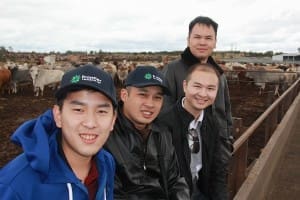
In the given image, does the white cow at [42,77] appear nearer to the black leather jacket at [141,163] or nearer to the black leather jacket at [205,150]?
the black leather jacket at [205,150]

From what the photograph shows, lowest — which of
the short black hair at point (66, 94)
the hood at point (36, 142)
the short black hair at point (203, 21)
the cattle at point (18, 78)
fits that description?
the cattle at point (18, 78)

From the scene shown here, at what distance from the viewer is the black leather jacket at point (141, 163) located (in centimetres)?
212

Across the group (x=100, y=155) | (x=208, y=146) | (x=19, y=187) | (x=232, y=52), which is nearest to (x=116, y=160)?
(x=100, y=155)

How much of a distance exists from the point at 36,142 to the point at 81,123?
0.22 meters

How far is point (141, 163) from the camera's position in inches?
85.5

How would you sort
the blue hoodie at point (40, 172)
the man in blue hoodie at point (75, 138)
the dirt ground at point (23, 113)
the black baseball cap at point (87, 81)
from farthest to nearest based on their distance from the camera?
the dirt ground at point (23, 113), the black baseball cap at point (87, 81), the man in blue hoodie at point (75, 138), the blue hoodie at point (40, 172)

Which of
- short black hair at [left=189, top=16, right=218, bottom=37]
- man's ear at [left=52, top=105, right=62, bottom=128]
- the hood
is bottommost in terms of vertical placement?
the hood

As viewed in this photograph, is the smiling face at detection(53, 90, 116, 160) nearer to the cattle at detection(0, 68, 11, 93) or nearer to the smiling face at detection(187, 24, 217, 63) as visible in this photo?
the smiling face at detection(187, 24, 217, 63)

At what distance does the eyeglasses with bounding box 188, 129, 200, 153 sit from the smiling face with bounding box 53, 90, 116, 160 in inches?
46.0

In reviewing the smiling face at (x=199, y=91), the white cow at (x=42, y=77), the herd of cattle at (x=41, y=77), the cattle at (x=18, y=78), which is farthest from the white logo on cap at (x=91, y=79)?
the cattle at (x=18, y=78)

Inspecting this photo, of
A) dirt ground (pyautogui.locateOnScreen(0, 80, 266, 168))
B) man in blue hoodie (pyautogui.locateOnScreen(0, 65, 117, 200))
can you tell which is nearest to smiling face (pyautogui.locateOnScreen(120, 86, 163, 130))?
man in blue hoodie (pyautogui.locateOnScreen(0, 65, 117, 200))

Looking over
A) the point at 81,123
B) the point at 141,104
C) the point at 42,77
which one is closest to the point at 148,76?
the point at 141,104

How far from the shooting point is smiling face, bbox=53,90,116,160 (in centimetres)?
A: 170

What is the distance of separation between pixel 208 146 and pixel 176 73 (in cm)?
72
